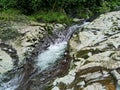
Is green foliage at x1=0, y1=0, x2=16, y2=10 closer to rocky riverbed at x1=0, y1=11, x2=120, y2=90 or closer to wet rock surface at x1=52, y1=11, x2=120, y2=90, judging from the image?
rocky riverbed at x1=0, y1=11, x2=120, y2=90

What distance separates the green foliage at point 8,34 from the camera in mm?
15056

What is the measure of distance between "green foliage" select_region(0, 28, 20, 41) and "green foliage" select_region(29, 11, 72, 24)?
A: 2.92 meters

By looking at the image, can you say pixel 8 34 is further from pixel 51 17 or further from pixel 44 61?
pixel 51 17

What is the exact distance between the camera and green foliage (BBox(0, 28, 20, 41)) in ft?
49.4

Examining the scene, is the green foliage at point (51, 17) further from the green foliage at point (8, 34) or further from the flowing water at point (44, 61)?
the green foliage at point (8, 34)

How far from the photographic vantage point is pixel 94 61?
10.3 metres

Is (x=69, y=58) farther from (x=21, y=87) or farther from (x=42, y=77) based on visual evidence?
(x=21, y=87)

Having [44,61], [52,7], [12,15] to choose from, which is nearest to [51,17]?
[52,7]

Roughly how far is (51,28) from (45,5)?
12.5 feet

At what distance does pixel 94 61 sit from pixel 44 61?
10.6 feet

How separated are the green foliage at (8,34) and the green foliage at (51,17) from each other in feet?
9.59

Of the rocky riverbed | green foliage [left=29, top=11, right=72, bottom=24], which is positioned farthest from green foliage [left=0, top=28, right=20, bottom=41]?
green foliage [left=29, top=11, right=72, bottom=24]

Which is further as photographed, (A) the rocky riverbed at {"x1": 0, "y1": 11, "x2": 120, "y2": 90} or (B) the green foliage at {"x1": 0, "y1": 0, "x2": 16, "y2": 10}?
(B) the green foliage at {"x1": 0, "y1": 0, "x2": 16, "y2": 10}

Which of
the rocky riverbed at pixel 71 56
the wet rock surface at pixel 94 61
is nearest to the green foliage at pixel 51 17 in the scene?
the rocky riverbed at pixel 71 56
